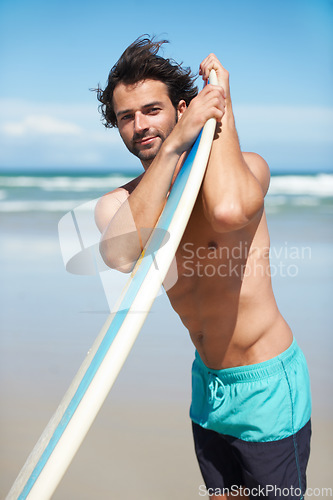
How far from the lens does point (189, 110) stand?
4.64 ft

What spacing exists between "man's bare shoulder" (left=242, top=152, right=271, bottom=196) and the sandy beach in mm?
1934

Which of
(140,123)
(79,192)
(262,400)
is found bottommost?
(79,192)

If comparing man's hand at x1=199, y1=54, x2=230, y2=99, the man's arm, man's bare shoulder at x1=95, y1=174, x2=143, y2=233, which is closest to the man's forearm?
the man's arm

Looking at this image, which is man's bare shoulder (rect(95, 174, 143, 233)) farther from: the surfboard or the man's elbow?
the man's elbow

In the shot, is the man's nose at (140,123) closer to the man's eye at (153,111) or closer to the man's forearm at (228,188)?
the man's eye at (153,111)

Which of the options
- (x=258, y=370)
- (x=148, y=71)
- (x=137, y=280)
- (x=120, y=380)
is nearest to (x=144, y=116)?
(x=148, y=71)

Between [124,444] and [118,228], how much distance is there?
203cm

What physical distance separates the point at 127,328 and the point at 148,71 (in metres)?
1.33

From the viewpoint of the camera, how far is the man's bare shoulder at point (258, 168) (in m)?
1.66

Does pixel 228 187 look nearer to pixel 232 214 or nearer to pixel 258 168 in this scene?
pixel 232 214

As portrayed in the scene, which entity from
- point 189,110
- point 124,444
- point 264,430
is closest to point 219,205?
point 189,110

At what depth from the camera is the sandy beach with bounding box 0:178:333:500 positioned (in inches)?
117

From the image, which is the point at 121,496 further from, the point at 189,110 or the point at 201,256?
the point at 189,110

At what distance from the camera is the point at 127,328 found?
110 cm
